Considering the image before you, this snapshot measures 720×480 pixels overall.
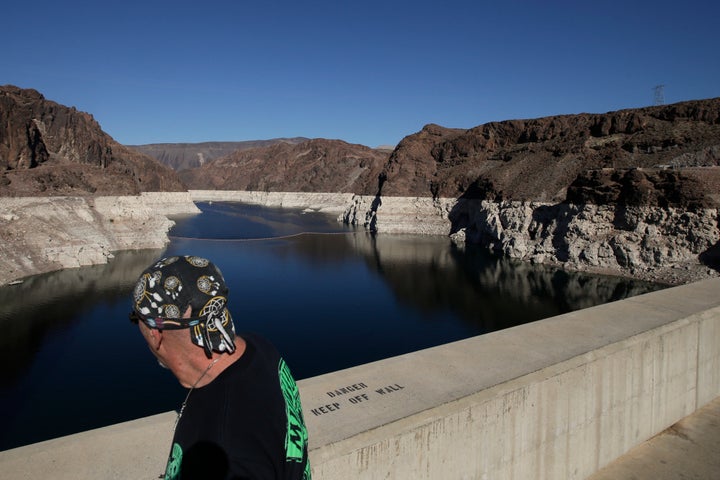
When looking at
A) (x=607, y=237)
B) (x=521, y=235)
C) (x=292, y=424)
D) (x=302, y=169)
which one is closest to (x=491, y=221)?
(x=521, y=235)

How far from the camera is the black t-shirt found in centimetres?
163

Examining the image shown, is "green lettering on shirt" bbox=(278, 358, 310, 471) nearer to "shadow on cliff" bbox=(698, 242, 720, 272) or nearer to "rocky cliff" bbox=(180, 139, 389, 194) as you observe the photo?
"shadow on cliff" bbox=(698, 242, 720, 272)

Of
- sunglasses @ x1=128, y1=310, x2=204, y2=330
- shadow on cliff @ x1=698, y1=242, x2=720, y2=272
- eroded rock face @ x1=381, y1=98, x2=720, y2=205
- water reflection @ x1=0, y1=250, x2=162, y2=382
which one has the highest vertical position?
eroded rock face @ x1=381, y1=98, x2=720, y2=205

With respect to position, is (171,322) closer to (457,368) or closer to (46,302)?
(457,368)

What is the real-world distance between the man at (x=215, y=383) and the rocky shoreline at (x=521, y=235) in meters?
34.4

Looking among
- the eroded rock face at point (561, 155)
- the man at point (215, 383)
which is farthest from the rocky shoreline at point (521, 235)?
the man at point (215, 383)

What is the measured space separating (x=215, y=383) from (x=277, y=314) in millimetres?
23418

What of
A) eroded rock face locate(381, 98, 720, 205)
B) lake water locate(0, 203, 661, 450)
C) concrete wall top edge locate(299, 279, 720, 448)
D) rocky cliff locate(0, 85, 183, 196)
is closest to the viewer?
concrete wall top edge locate(299, 279, 720, 448)

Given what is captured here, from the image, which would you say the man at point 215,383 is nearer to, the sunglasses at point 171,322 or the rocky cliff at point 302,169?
the sunglasses at point 171,322

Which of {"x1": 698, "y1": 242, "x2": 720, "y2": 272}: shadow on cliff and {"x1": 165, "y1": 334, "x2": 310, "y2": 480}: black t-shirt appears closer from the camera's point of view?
{"x1": 165, "y1": 334, "x2": 310, "y2": 480}: black t-shirt

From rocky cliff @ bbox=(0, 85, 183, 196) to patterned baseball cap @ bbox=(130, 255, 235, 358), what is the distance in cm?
4406

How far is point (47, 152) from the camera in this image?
169ft

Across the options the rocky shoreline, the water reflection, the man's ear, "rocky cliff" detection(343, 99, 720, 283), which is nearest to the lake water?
the water reflection

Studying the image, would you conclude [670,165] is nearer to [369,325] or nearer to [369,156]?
[369,325]
